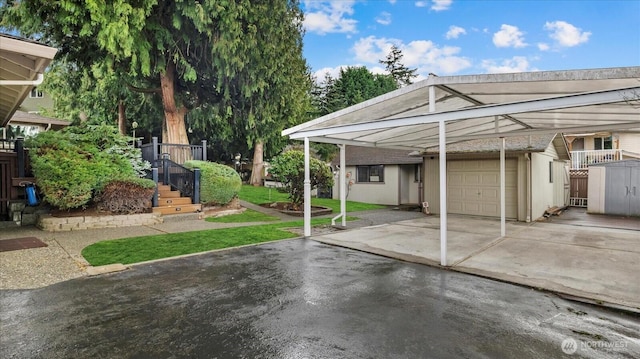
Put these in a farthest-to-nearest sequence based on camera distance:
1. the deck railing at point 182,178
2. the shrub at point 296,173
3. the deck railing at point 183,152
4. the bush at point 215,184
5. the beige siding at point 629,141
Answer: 1. the beige siding at point 629,141
2. the deck railing at point 183,152
3. the shrub at point 296,173
4. the bush at point 215,184
5. the deck railing at point 182,178

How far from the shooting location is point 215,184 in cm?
1166

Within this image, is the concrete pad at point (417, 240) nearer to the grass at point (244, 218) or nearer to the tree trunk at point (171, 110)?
the grass at point (244, 218)

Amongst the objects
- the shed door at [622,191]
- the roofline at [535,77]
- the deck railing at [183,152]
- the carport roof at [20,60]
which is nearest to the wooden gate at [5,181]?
the carport roof at [20,60]

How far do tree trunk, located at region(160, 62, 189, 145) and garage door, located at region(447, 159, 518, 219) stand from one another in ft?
39.9

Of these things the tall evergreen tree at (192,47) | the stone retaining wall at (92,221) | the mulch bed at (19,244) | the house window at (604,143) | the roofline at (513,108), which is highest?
the tall evergreen tree at (192,47)

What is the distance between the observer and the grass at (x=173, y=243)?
19.9 ft

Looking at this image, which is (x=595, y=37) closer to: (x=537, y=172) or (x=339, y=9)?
(x=537, y=172)

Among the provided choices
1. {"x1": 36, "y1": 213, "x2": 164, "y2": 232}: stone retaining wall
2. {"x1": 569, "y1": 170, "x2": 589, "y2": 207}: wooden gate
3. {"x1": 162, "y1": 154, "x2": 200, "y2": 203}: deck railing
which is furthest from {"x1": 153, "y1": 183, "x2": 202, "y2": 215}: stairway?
{"x1": 569, "y1": 170, "x2": 589, "y2": 207}: wooden gate

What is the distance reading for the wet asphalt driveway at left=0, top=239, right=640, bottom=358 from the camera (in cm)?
292

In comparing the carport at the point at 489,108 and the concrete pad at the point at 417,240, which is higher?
the carport at the point at 489,108

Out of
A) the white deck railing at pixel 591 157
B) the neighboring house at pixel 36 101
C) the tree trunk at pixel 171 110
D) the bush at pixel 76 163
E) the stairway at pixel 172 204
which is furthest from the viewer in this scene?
the neighboring house at pixel 36 101

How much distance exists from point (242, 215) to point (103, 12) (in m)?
8.28

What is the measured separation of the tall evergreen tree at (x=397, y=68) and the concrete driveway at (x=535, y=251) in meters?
36.9

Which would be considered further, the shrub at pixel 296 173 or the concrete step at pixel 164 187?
the shrub at pixel 296 173
